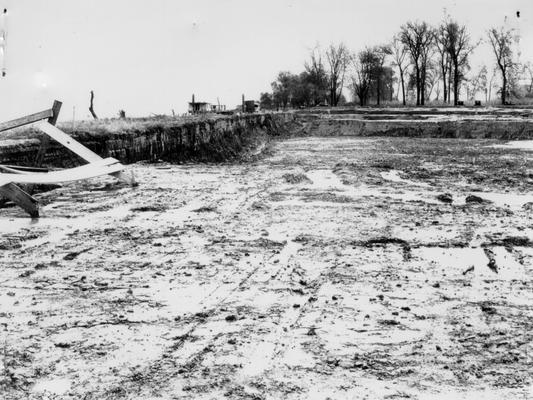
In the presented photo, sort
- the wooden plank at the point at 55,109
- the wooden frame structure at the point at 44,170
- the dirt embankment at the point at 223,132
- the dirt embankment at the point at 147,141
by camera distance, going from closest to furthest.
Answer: the wooden frame structure at the point at 44,170 → the wooden plank at the point at 55,109 → the dirt embankment at the point at 147,141 → the dirt embankment at the point at 223,132

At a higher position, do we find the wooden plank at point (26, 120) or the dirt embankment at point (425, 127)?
the wooden plank at point (26, 120)

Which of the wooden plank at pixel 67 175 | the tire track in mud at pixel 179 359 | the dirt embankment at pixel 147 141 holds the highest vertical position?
the dirt embankment at pixel 147 141

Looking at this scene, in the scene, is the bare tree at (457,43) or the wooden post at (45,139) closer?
the wooden post at (45,139)

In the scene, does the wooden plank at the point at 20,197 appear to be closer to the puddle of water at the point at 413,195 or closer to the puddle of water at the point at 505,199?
the puddle of water at the point at 413,195

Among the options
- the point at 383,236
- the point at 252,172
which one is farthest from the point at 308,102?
the point at 383,236

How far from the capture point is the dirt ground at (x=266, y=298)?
3.31m

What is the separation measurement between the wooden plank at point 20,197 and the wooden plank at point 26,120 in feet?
6.96

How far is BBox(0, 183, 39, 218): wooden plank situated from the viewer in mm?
7125

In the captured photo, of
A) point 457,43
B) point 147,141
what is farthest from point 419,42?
point 147,141

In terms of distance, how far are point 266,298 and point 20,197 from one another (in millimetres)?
4244

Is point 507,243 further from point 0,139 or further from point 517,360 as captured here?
point 0,139

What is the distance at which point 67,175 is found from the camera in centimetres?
861

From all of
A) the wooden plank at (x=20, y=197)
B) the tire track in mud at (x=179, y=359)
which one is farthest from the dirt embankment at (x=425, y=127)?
the tire track in mud at (x=179, y=359)

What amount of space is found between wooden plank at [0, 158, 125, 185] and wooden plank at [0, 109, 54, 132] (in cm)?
119
